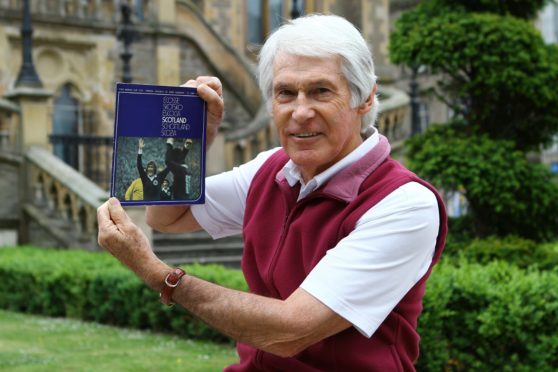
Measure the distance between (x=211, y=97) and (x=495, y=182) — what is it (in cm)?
766

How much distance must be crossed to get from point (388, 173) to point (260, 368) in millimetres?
769

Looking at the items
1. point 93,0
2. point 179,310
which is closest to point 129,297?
point 179,310

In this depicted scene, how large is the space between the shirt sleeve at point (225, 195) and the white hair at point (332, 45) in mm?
563

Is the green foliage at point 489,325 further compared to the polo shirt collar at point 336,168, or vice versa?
the green foliage at point 489,325

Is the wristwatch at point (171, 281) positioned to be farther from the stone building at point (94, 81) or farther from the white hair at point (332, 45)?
the stone building at point (94, 81)

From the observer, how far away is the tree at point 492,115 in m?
10.4

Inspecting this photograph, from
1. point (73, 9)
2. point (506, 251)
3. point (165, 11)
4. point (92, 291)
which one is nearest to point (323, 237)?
point (506, 251)

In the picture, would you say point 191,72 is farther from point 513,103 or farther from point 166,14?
point 513,103

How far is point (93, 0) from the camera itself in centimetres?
1892

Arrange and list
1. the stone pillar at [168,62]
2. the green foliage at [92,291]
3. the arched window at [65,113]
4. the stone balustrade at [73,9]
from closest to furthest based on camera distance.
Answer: the green foliage at [92,291], the stone balustrade at [73,9], the arched window at [65,113], the stone pillar at [168,62]

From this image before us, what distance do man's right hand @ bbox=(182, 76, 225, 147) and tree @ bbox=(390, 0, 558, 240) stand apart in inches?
289

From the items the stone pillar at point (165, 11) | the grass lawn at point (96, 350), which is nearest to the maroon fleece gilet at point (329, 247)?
the grass lawn at point (96, 350)

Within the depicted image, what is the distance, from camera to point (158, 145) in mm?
3006

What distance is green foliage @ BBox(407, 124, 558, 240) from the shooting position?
10312 mm
